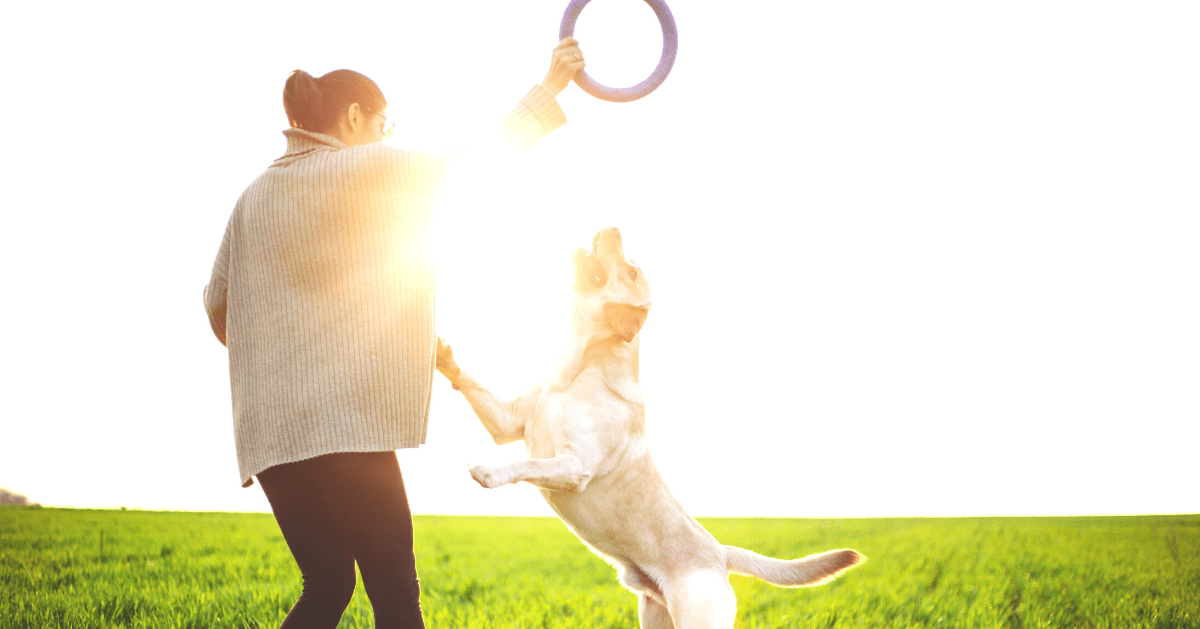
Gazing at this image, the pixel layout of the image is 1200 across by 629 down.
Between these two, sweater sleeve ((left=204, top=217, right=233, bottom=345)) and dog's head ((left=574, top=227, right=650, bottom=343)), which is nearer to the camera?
sweater sleeve ((left=204, top=217, right=233, bottom=345))

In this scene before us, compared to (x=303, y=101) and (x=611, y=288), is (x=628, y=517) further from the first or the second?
(x=303, y=101)

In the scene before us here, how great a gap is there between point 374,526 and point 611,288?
1389 mm

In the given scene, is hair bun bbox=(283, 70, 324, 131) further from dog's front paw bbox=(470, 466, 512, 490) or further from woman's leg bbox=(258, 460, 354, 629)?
dog's front paw bbox=(470, 466, 512, 490)

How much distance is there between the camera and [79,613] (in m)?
4.80

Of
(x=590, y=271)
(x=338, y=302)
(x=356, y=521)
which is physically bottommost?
(x=356, y=521)

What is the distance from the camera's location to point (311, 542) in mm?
2143

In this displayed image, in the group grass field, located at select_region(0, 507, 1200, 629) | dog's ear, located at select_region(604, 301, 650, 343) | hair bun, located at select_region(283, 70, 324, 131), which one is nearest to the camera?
hair bun, located at select_region(283, 70, 324, 131)

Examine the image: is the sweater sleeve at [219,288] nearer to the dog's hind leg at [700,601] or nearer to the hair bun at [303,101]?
the hair bun at [303,101]

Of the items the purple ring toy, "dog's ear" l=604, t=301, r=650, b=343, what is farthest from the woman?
"dog's ear" l=604, t=301, r=650, b=343

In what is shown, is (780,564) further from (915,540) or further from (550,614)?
(915,540)

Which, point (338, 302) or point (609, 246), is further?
point (609, 246)

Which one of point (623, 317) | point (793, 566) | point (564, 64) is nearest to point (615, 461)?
point (623, 317)

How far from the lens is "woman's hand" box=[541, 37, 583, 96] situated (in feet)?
7.60

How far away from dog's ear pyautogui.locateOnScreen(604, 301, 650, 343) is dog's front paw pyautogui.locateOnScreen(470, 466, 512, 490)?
2.81 feet
